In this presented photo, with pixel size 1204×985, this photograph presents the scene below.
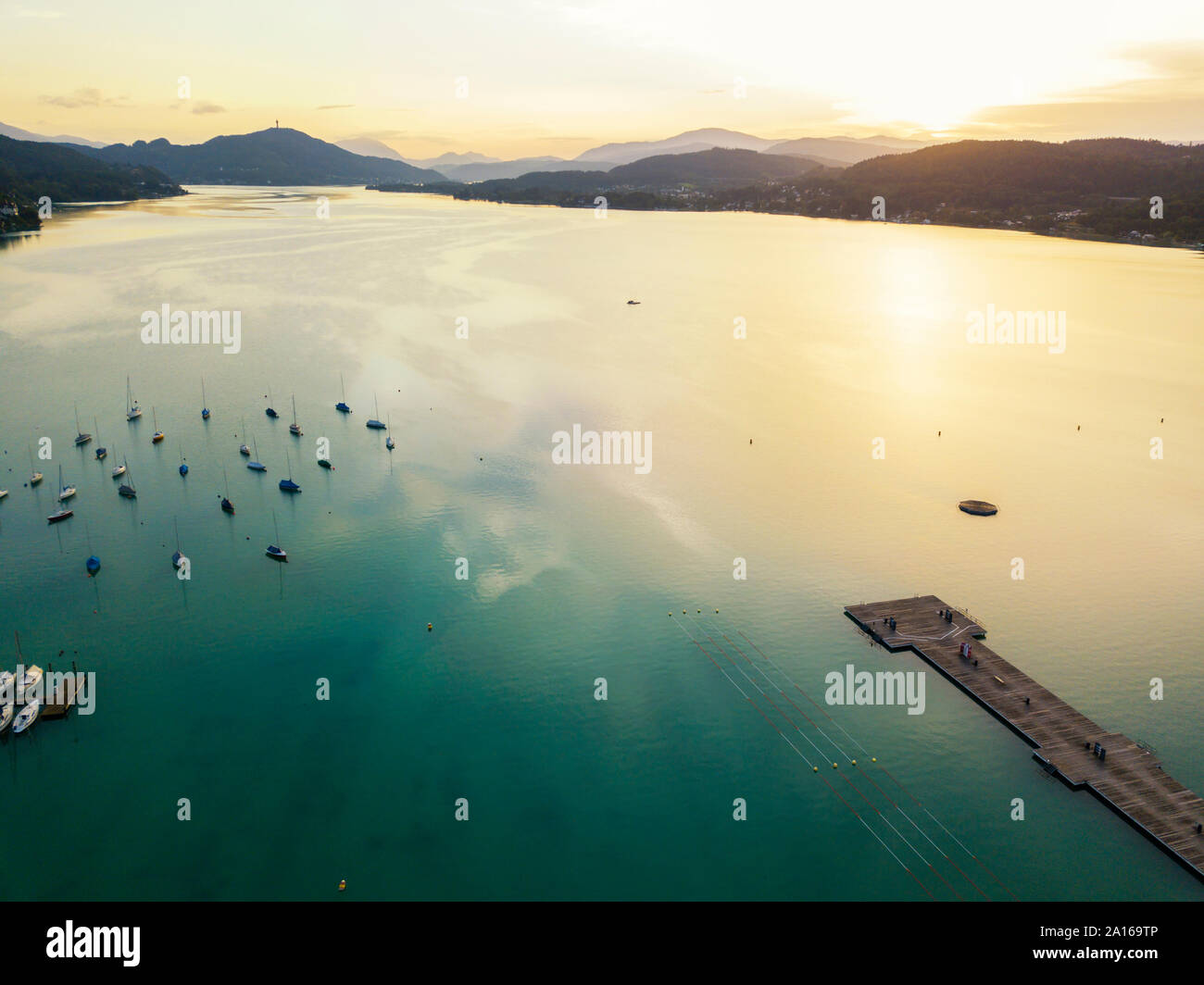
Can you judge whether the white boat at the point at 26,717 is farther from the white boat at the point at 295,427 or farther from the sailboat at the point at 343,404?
the sailboat at the point at 343,404

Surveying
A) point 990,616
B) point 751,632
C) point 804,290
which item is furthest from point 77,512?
point 804,290

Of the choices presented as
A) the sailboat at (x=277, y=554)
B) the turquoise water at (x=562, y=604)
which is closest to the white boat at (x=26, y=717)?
the turquoise water at (x=562, y=604)

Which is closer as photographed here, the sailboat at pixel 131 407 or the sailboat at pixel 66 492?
the sailboat at pixel 66 492

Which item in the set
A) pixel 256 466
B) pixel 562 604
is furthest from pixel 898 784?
pixel 256 466

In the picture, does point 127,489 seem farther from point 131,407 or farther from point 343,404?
point 343,404
